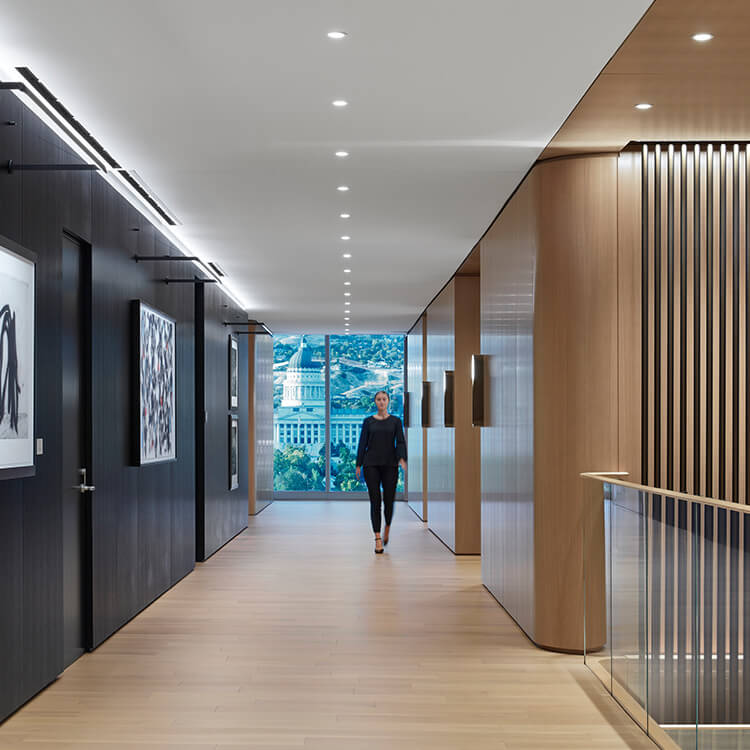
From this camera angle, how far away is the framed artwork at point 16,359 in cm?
390

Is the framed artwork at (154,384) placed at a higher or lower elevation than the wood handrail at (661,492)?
higher

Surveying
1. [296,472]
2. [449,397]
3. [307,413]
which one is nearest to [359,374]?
[307,413]

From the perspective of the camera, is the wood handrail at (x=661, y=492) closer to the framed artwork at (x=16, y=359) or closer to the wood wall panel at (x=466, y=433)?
the framed artwork at (x=16, y=359)

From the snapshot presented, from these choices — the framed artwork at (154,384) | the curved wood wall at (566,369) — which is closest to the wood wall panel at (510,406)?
the curved wood wall at (566,369)

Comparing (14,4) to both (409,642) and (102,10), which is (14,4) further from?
(409,642)

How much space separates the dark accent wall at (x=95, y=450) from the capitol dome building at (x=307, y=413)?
8991 millimetres

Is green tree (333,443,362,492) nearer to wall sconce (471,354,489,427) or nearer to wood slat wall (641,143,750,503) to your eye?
wall sconce (471,354,489,427)

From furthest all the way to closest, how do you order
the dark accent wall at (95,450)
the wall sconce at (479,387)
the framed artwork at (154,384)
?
the wall sconce at (479,387) < the framed artwork at (154,384) < the dark accent wall at (95,450)

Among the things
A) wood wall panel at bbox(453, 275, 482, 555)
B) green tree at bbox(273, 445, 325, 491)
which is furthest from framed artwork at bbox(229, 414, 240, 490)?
green tree at bbox(273, 445, 325, 491)

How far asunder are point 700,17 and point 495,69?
88 centimetres

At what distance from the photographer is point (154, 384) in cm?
673

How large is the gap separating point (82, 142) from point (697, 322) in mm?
3424

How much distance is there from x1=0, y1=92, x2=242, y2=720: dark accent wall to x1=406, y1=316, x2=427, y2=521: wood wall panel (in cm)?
520

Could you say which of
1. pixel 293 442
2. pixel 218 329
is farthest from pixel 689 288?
pixel 293 442
